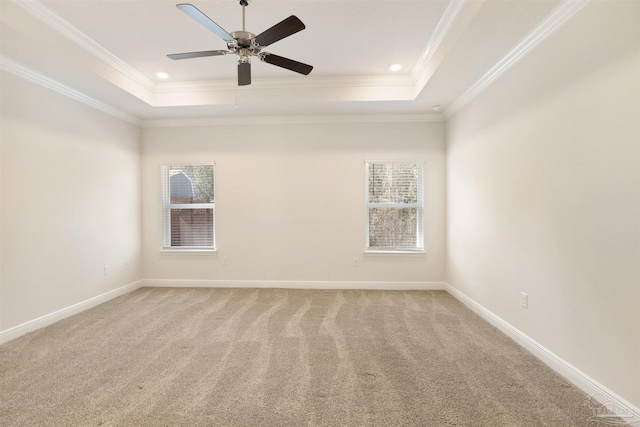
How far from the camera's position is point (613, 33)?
1.67m

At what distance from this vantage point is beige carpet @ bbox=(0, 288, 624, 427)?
167 cm

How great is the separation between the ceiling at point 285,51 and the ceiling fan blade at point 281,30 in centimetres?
54

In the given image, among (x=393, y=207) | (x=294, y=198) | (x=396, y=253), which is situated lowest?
(x=396, y=253)

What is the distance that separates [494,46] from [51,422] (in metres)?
4.09

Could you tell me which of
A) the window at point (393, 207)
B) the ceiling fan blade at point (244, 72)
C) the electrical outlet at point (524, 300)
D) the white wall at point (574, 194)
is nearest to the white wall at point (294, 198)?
the window at point (393, 207)

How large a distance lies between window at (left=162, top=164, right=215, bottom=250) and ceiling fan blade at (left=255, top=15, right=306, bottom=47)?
9.22ft

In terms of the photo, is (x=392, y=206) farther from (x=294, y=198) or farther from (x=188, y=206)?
(x=188, y=206)

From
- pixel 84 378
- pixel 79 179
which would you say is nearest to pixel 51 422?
pixel 84 378

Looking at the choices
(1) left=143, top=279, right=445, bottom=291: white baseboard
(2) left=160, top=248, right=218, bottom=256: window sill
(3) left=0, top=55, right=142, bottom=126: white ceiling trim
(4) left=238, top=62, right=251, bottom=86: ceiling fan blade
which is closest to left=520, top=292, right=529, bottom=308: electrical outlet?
(1) left=143, top=279, right=445, bottom=291: white baseboard

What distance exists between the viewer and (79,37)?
2652mm

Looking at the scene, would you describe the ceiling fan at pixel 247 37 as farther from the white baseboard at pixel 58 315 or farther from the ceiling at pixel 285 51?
the white baseboard at pixel 58 315

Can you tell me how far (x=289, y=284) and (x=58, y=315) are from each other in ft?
8.83

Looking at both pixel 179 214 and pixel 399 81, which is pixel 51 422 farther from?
Answer: pixel 399 81

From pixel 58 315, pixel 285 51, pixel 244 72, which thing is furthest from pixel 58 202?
pixel 285 51
